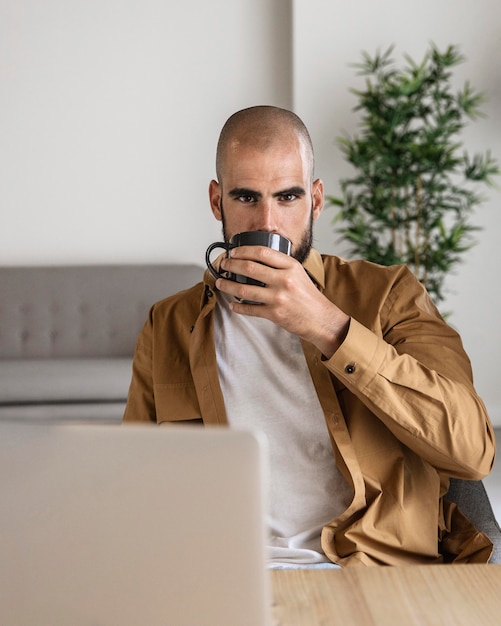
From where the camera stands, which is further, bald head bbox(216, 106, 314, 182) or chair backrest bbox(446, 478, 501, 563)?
bald head bbox(216, 106, 314, 182)

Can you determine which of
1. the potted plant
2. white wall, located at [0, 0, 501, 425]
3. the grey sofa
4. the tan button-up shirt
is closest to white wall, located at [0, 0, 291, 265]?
white wall, located at [0, 0, 501, 425]

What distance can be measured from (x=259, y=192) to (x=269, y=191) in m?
0.02

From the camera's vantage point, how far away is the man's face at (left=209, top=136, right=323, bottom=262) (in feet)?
4.81

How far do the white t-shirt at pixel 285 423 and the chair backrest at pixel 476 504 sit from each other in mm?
188

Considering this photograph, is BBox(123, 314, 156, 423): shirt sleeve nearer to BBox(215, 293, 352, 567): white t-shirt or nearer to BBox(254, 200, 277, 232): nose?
BBox(215, 293, 352, 567): white t-shirt

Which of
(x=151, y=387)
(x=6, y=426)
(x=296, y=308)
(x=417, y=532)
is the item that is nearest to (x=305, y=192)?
(x=296, y=308)

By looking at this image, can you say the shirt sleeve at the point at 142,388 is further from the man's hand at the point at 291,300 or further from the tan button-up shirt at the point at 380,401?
the man's hand at the point at 291,300

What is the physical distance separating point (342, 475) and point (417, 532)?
→ 151 mm

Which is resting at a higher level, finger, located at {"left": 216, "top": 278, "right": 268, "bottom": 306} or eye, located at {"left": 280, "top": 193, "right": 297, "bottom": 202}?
eye, located at {"left": 280, "top": 193, "right": 297, "bottom": 202}

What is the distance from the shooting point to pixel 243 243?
1.29 metres

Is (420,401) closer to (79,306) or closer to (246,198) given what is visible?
(246,198)

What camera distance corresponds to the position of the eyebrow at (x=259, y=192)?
147 centimetres

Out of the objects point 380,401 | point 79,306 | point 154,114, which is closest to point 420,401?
point 380,401

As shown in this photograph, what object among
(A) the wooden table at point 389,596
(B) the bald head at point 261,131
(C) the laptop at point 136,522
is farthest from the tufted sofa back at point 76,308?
(C) the laptop at point 136,522
